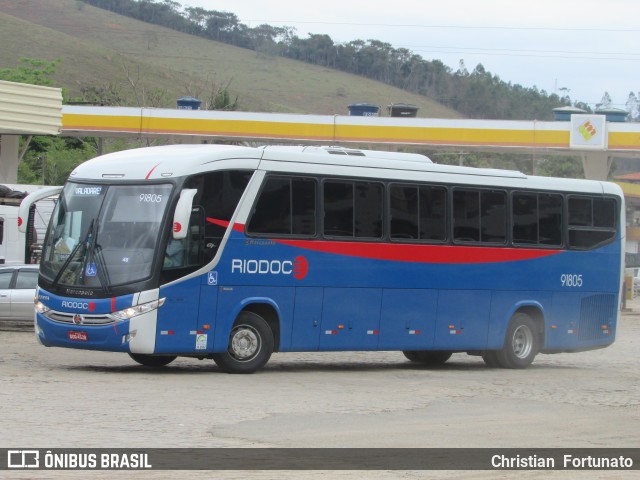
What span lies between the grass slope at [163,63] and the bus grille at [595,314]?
98524 millimetres

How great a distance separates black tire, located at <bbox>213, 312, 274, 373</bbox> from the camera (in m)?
17.1

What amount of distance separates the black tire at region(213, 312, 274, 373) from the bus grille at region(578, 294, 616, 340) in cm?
706

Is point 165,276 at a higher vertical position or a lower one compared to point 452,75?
lower

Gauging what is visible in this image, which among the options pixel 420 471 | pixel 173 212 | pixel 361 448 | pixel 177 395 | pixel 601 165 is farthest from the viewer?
pixel 601 165

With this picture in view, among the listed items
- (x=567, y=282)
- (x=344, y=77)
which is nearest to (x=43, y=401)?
(x=567, y=282)

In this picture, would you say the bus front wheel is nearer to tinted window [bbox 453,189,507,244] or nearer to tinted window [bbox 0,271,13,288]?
tinted window [bbox 453,189,507,244]

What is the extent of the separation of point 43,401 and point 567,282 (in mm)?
Result: 11324

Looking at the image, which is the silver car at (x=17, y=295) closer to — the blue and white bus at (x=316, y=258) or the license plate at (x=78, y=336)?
the blue and white bus at (x=316, y=258)

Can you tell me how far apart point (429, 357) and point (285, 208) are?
216 inches

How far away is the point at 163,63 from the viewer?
6196 inches

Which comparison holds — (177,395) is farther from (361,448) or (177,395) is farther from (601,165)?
(601,165)

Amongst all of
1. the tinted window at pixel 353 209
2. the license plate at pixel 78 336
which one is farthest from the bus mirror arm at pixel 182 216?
the tinted window at pixel 353 209

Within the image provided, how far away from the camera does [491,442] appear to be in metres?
11.5

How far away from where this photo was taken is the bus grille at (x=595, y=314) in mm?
21766
